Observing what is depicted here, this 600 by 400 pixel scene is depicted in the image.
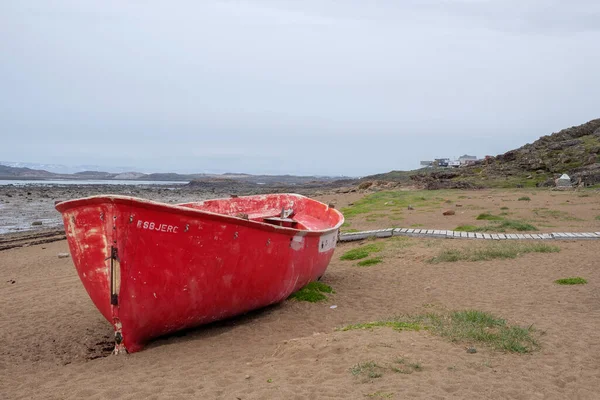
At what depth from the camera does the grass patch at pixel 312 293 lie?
798 cm

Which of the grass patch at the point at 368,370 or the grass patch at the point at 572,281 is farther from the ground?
the grass patch at the point at 368,370

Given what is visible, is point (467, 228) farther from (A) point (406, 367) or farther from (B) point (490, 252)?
(A) point (406, 367)

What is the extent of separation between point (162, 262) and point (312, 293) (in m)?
3.11

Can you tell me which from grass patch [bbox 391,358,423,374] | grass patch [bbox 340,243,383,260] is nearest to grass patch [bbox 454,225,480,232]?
grass patch [bbox 340,243,383,260]

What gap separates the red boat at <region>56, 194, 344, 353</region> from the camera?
558cm

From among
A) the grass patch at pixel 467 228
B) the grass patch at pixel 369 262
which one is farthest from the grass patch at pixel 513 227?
the grass patch at pixel 369 262

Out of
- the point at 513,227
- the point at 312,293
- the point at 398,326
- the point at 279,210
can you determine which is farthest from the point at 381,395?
the point at 513,227

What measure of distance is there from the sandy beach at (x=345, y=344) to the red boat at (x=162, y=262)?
0.37 meters

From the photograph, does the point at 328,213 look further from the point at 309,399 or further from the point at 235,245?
the point at 309,399

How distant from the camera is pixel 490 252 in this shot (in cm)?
1068

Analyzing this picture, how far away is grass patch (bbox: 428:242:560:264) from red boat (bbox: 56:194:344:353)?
16.7 feet

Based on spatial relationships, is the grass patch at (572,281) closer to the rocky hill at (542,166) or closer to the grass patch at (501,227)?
the grass patch at (501,227)

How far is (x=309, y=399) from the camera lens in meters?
3.95

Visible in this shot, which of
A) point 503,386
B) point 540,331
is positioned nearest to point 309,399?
point 503,386
